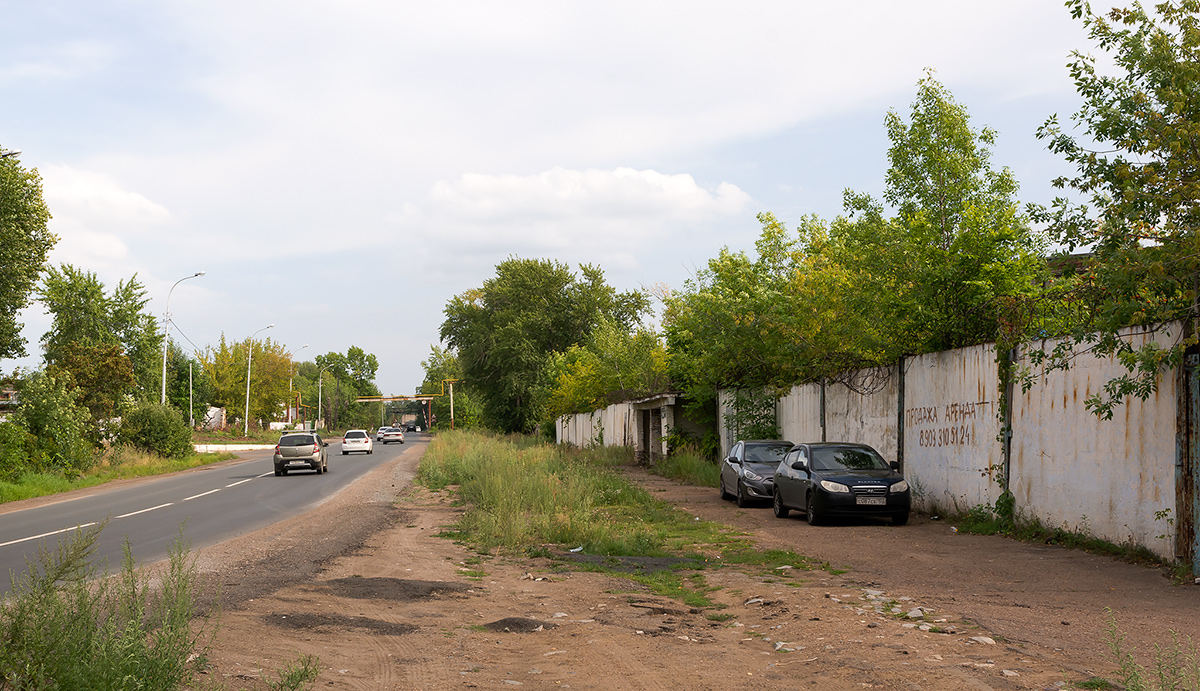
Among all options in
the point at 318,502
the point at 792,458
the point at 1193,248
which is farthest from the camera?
the point at 318,502

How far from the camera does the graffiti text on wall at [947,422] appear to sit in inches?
634

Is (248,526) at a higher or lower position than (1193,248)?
lower

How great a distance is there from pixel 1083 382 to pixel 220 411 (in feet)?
320

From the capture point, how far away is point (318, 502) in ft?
75.5

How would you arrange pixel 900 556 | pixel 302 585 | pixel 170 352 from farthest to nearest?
1. pixel 170 352
2. pixel 900 556
3. pixel 302 585

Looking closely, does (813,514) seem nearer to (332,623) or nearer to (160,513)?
(332,623)

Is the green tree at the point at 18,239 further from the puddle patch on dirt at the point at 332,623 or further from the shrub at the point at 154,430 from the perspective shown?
the puddle patch on dirt at the point at 332,623

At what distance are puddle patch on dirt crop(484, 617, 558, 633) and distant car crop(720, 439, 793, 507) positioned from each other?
12252mm

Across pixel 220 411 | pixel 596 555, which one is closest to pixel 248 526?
pixel 596 555

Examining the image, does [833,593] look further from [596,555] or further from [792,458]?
[792,458]

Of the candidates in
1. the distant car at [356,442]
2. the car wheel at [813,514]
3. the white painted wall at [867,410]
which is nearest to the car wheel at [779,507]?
the car wheel at [813,514]

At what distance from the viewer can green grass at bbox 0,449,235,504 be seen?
27.2 meters

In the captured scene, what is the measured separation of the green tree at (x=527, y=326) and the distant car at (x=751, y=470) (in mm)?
45213

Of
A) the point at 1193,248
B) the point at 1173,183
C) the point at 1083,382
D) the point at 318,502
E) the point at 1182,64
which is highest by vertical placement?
the point at 1182,64
